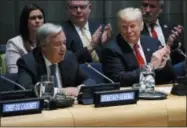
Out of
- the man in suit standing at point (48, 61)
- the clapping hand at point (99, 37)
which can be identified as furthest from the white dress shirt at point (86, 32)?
the man in suit standing at point (48, 61)

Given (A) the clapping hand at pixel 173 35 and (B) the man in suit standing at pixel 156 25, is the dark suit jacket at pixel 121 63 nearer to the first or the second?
(A) the clapping hand at pixel 173 35

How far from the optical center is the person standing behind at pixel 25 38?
12.0 ft

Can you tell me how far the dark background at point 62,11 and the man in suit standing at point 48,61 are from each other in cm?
181

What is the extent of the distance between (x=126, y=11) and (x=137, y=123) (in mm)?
1231

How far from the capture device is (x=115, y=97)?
238cm

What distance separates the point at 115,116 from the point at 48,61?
0.85 m

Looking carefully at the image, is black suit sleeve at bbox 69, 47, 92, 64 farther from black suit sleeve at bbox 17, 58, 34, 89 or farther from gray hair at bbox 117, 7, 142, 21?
black suit sleeve at bbox 17, 58, 34, 89

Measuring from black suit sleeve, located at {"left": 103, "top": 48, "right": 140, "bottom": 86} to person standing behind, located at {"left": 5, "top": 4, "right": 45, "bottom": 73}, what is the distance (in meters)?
0.66

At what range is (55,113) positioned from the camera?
7.37 feet

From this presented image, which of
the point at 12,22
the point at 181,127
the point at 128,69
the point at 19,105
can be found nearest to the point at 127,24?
the point at 128,69

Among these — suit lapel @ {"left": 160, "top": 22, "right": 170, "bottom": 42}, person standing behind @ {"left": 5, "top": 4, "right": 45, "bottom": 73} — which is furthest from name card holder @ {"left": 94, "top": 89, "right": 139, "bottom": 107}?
suit lapel @ {"left": 160, "top": 22, "right": 170, "bottom": 42}

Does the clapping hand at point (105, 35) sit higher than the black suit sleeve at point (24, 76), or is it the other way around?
the clapping hand at point (105, 35)

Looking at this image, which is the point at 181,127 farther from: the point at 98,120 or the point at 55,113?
the point at 55,113

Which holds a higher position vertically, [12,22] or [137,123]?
[12,22]
